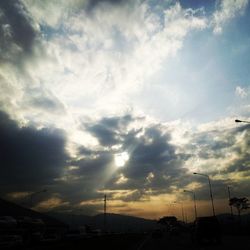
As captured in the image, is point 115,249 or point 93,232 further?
point 93,232

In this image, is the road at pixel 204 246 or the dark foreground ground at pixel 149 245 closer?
the road at pixel 204 246

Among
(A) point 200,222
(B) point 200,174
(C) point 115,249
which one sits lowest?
(C) point 115,249

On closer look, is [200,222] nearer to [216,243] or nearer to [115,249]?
[216,243]

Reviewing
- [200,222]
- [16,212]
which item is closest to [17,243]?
[200,222]

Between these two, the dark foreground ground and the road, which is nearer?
the road

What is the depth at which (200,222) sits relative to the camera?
127 ft

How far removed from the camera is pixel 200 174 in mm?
77062

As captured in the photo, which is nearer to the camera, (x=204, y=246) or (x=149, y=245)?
(x=204, y=246)

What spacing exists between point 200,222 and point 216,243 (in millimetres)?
3626

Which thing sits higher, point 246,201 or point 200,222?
point 246,201

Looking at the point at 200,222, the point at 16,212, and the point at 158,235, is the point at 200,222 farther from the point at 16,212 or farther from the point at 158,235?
the point at 16,212

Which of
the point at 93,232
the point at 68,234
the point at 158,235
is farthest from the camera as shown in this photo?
the point at 93,232

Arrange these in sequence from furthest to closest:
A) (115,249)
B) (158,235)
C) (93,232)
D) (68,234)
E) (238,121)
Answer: (93,232) < (68,234) < (158,235) < (238,121) < (115,249)

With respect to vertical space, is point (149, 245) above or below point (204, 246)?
above
